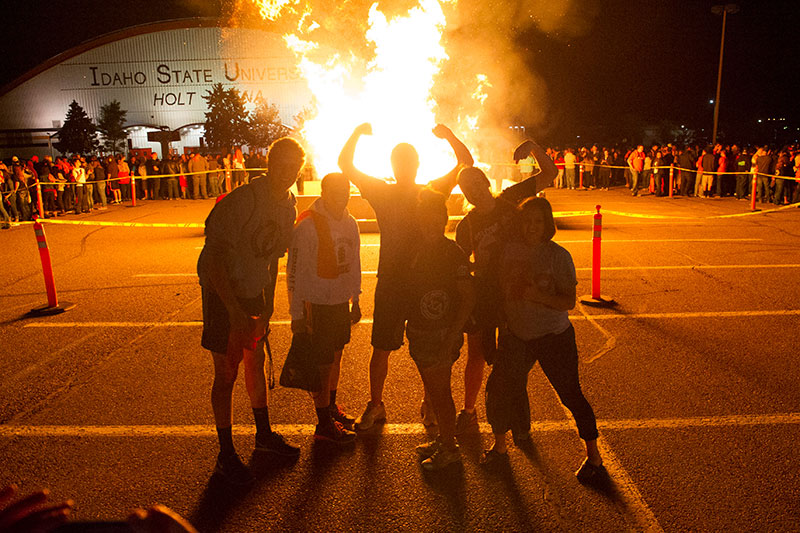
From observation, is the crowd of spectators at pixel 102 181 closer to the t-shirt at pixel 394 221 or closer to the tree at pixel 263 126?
the t-shirt at pixel 394 221

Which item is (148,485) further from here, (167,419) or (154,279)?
(154,279)

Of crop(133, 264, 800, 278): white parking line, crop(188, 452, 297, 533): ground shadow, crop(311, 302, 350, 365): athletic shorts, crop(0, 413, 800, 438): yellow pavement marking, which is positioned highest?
crop(311, 302, 350, 365): athletic shorts

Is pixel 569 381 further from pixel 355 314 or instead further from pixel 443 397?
pixel 355 314

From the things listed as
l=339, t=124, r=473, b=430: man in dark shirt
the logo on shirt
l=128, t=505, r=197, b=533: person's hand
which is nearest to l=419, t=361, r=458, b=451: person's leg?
the logo on shirt

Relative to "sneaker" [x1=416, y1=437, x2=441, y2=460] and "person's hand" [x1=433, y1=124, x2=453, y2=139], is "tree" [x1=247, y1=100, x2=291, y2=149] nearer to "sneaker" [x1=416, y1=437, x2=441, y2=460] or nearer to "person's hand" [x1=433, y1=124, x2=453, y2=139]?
"person's hand" [x1=433, y1=124, x2=453, y2=139]

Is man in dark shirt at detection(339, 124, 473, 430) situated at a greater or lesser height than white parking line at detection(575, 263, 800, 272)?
greater

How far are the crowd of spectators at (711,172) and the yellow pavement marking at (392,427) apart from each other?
608 inches

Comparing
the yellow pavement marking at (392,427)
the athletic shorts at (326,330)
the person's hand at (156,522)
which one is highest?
the person's hand at (156,522)

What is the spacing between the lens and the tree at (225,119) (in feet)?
146

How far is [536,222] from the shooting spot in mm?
3455

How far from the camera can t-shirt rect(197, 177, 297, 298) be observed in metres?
3.54

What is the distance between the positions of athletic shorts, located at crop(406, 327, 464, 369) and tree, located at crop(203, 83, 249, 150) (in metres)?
43.9

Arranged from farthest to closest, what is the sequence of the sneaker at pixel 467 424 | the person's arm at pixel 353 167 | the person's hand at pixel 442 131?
the person's hand at pixel 442 131, the sneaker at pixel 467 424, the person's arm at pixel 353 167

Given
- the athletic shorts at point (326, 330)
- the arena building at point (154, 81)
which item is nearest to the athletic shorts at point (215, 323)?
the athletic shorts at point (326, 330)
